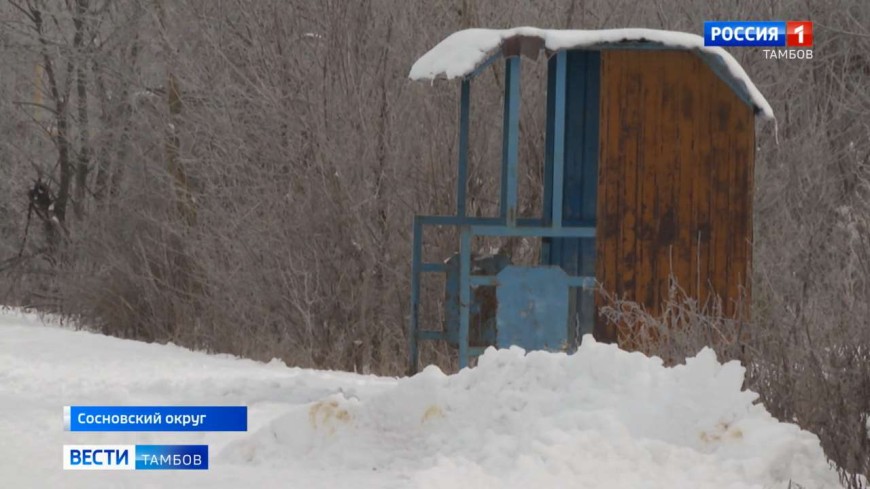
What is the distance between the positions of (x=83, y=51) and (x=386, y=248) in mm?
8216

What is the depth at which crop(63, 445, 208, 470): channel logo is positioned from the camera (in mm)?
6953

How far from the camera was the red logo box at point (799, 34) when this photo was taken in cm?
1747

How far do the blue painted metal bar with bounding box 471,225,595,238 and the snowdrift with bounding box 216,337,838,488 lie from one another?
112 inches

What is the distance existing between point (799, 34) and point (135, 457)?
13.3 meters

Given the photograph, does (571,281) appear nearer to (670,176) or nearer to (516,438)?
(670,176)

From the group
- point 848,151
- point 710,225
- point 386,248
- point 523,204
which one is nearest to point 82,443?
point 710,225

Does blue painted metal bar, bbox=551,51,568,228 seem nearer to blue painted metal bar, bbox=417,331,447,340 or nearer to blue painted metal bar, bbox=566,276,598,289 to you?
blue painted metal bar, bbox=566,276,598,289

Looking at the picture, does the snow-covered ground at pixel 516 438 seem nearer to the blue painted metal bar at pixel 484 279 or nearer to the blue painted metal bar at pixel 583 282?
the blue painted metal bar at pixel 484 279

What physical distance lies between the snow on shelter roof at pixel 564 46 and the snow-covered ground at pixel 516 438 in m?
3.56

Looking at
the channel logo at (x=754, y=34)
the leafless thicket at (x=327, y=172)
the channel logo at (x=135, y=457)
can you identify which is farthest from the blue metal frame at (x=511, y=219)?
the channel logo at (x=754, y=34)

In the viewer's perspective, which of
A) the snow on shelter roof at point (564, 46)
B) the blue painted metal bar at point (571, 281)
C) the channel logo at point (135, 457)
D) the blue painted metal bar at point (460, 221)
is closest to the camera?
the channel logo at point (135, 457)

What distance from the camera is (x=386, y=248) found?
1356 cm

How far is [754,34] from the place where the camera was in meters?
16.0

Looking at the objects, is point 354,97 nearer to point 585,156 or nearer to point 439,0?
point 439,0
